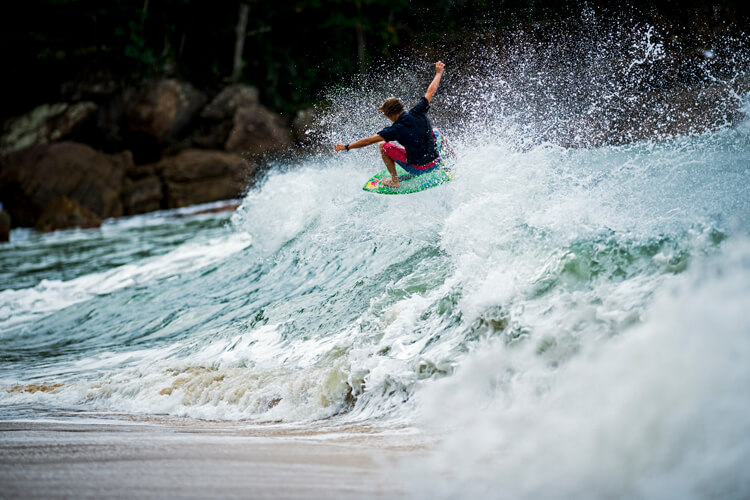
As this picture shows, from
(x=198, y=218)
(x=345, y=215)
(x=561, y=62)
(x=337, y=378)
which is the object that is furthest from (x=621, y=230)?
(x=198, y=218)

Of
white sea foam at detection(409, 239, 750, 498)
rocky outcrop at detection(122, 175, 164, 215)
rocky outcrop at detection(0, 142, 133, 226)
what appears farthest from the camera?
rocky outcrop at detection(122, 175, 164, 215)

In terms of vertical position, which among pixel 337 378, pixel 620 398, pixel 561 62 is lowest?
pixel 337 378

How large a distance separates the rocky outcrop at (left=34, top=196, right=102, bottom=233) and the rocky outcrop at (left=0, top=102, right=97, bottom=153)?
5133 millimetres

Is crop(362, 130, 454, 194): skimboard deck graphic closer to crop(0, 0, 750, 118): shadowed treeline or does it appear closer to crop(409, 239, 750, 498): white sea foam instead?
crop(409, 239, 750, 498): white sea foam

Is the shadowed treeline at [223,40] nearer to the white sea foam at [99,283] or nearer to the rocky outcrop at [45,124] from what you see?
the rocky outcrop at [45,124]

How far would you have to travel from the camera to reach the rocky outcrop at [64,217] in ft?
65.7

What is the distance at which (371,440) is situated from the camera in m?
3.82

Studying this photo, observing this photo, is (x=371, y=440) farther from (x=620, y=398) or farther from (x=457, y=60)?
(x=457, y=60)

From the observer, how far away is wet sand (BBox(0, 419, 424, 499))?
3.06 meters

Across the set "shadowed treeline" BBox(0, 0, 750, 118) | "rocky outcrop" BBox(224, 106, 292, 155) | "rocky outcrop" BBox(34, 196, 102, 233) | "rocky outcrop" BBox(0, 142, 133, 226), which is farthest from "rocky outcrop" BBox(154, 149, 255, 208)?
"shadowed treeline" BBox(0, 0, 750, 118)

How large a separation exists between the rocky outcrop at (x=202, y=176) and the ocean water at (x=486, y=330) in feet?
44.0

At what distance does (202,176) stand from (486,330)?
2072 cm

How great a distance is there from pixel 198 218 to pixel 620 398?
1844 cm

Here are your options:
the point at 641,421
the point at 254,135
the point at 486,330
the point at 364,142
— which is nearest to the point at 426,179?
the point at 364,142
